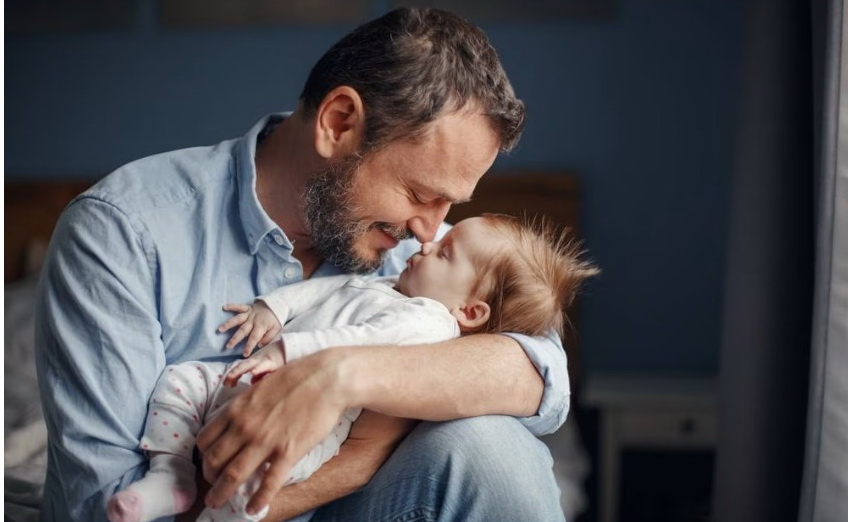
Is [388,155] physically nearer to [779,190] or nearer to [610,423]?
[779,190]

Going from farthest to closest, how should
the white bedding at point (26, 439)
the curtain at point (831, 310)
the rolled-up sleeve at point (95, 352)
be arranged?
the white bedding at point (26, 439)
the curtain at point (831, 310)
the rolled-up sleeve at point (95, 352)

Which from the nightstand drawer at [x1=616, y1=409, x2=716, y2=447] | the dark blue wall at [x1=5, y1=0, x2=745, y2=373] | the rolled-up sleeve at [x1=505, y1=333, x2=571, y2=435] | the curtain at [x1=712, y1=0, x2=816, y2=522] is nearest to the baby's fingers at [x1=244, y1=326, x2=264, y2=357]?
the rolled-up sleeve at [x1=505, y1=333, x2=571, y2=435]

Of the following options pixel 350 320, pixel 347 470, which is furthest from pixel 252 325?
pixel 347 470

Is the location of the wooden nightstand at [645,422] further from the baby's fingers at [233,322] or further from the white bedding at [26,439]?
the baby's fingers at [233,322]

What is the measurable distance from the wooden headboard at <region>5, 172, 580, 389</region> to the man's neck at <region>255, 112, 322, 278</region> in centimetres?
138

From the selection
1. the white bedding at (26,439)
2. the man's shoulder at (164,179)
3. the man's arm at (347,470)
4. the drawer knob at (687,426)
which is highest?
the man's shoulder at (164,179)

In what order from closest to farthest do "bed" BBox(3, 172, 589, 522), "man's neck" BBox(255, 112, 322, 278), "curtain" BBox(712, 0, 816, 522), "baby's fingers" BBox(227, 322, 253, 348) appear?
"baby's fingers" BBox(227, 322, 253, 348), "man's neck" BBox(255, 112, 322, 278), "curtain" BBox(712, 0, 816, 522), "bed" BBox(3, 172, 589, 522)

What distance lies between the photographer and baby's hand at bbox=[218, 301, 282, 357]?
53.6 inches

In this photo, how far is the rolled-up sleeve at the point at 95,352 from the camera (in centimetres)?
126

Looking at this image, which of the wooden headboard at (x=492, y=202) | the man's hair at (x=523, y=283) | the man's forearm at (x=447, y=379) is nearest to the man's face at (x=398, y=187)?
the man's hair at (x=523, y=283)

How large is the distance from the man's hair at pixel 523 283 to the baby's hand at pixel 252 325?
0.97ft

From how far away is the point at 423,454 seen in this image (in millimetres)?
1307

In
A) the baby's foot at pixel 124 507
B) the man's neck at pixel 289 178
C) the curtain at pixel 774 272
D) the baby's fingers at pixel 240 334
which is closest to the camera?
the baby's foot at pixel 124 507

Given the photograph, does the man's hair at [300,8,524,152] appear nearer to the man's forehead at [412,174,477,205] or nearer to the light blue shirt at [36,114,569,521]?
the man's forehead at [412,174,477,205]
